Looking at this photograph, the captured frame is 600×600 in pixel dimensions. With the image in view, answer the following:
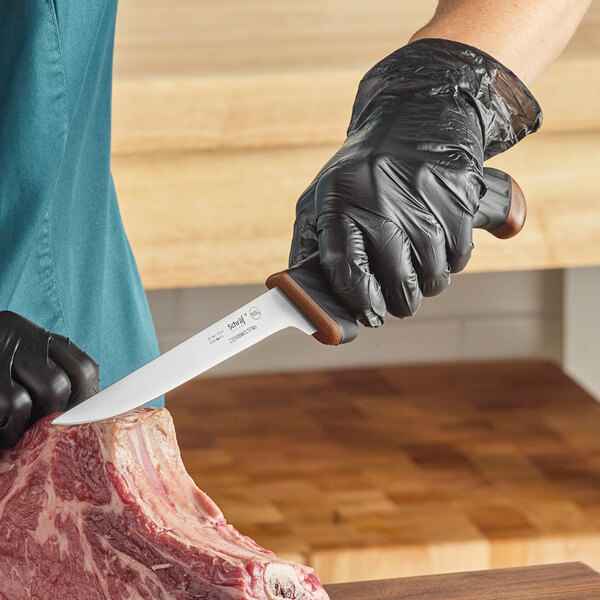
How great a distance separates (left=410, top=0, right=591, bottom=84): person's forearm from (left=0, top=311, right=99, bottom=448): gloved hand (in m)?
0.47

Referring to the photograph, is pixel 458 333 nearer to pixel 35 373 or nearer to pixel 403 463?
pixel 403 463

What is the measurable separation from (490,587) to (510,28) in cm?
57

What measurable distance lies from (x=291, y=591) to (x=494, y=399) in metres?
1.93

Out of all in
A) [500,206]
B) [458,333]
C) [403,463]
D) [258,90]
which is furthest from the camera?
[458,333]

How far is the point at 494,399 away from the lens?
8.70 ft

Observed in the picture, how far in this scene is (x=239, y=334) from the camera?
831 mm

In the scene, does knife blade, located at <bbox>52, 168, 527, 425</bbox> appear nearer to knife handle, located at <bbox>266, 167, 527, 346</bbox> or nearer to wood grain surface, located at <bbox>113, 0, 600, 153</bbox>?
knife handle, located at <bbox>266, 167, 527, 346</bbox>

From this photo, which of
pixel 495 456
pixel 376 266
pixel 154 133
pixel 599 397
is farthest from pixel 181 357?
pixel 599 397

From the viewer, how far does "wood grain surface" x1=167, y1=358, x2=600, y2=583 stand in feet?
6.28

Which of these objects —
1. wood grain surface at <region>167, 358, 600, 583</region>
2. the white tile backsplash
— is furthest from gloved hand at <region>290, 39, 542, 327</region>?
the white tile backsplash

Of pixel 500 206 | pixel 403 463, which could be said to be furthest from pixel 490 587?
pixel 403 463

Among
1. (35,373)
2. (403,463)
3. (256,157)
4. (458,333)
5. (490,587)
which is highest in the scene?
(35,373)

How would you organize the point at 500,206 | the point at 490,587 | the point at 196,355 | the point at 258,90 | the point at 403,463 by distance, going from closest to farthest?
the point at 196,355 < the point at 500,206 < the point at 490,587 < the point at 258,90 < the point at 403,463

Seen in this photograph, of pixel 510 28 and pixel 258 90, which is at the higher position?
pixel 510 28
